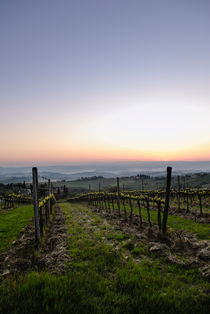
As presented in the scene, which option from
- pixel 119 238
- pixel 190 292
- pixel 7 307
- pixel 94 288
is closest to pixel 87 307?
pixel 94 288

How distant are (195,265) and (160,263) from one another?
1.04 metres

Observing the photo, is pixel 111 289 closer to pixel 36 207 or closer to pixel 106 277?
pixel 106 277

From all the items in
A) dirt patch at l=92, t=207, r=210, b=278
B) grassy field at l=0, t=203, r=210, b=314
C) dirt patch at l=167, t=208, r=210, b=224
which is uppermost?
grassy field at l=0, t=203, r=210, b=314

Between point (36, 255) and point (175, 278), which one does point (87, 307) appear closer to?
point (175, 278)

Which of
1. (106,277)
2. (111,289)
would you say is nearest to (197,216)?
(106,277)

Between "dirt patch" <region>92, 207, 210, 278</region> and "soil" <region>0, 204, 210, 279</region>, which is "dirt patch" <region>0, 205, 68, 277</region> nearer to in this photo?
"soil" <region>0, 204, 210, 279</region>

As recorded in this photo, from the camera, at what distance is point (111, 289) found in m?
3.73

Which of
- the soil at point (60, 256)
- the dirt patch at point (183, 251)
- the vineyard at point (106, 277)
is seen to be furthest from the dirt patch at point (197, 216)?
the vineyard at point (106, 277)

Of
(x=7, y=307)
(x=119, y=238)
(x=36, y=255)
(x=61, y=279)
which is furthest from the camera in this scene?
(x=119, y=238)

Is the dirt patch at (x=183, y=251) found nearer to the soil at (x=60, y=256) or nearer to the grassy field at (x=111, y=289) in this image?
the soil at (x=60, y=256)

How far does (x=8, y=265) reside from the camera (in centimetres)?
524

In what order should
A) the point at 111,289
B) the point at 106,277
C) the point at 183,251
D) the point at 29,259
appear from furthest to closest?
the point at 183,251, the point at 29,259, the point at 106,277, the point at 111,289

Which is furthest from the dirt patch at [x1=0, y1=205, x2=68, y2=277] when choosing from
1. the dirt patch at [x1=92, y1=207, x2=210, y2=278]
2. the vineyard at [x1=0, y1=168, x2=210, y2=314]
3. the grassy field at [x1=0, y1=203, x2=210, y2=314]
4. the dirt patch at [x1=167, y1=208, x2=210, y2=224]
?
the dirt patch at [x1=167, y1=208, x2=210, y2=224]

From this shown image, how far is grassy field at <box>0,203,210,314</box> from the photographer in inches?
119
